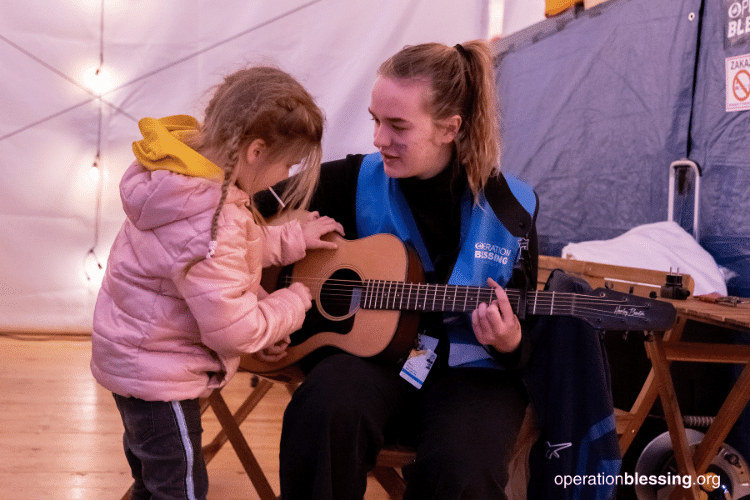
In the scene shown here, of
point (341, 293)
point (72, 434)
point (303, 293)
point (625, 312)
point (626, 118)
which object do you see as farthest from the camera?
point (626, 118)

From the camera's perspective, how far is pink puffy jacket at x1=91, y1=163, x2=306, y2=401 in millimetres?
1147

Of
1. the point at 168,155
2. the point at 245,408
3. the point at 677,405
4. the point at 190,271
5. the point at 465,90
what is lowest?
the point at 245,408

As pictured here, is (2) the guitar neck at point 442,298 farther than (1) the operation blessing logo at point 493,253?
No

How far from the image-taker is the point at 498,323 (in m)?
1.28

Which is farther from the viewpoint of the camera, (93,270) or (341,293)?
(93,270)

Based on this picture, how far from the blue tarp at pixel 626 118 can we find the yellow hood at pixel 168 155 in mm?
1684

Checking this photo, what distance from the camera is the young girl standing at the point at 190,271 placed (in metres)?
1.15

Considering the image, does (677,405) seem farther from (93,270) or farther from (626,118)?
(93,270)

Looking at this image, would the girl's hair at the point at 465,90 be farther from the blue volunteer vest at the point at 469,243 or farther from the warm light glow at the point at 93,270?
the warm light glow at the point at 93,270

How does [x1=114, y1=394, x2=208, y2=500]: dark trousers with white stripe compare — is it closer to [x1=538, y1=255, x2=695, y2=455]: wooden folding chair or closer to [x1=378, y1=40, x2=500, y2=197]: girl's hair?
[x1=378, y1=40, x2=500, y2=197]: girl's hair

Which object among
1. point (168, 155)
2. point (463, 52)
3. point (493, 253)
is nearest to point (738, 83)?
point (463, 52)

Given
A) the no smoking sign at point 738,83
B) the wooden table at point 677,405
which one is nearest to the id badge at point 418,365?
the wooden table at point 677,405

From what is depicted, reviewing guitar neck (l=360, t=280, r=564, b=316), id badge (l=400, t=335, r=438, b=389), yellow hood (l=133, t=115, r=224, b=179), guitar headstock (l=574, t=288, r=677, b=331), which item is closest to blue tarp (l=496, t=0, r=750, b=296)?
guitar headstock (l=574, t=288, r=677, b=331)

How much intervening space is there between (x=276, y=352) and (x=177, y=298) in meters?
0.32
